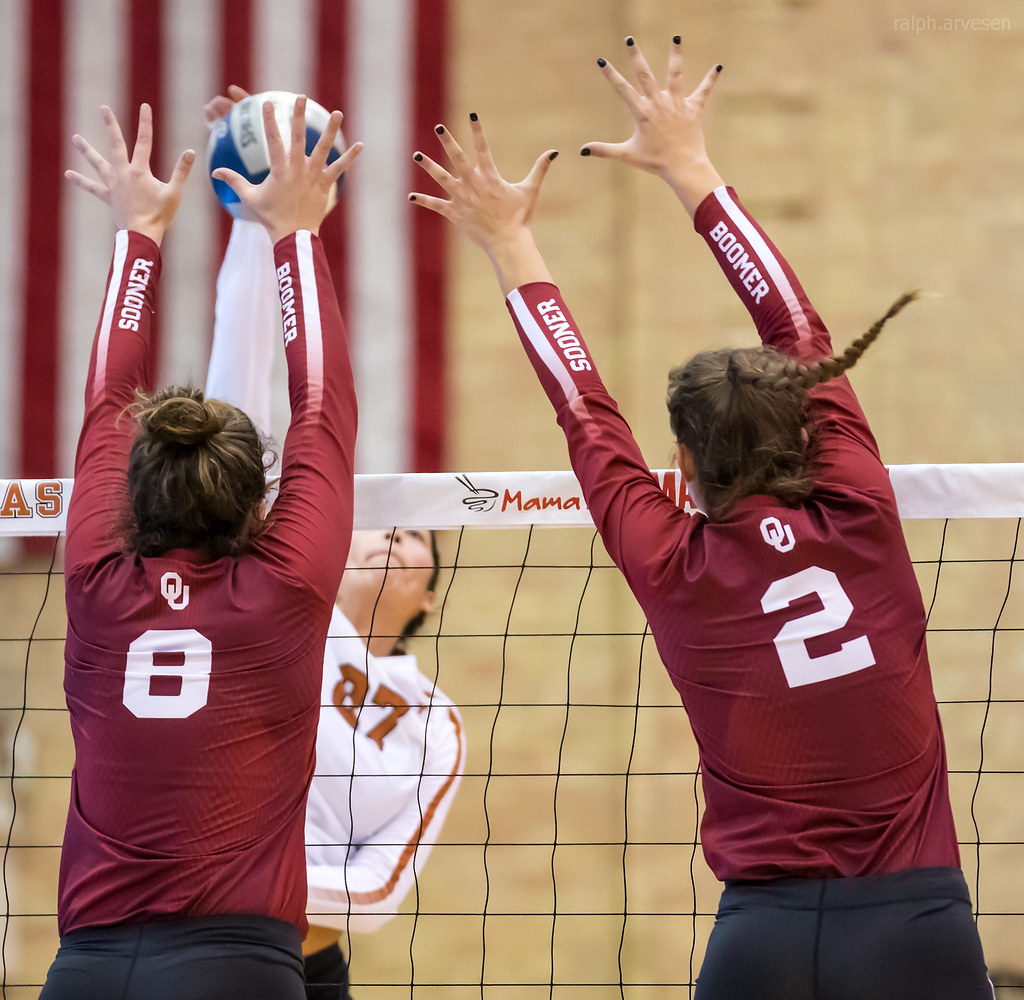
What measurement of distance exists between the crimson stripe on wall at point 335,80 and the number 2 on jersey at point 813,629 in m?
4.50

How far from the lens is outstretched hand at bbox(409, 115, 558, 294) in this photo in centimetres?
197

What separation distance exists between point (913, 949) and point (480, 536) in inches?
167

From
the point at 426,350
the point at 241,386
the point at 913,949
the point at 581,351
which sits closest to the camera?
the point at 913,949

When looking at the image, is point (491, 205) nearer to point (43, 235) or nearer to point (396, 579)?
point (396, 579)

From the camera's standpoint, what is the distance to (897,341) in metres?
5.41

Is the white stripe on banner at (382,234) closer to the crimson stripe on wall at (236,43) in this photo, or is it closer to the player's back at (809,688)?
the crimson stripe on wall at (236,43)

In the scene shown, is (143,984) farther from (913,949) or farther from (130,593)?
(913,949)

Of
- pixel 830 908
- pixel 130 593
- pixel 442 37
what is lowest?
pixel 830 908

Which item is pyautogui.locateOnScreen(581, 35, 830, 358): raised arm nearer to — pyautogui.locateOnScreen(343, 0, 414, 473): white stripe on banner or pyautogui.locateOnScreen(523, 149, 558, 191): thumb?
pyautogui.locateOnScreen(523, 149, 558, 191): thumb

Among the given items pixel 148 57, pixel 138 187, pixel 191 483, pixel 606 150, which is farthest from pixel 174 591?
pixel 148 57

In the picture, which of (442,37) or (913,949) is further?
(442,37)

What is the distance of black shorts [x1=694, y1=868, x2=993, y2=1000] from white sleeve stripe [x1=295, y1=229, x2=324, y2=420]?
3.33 feet

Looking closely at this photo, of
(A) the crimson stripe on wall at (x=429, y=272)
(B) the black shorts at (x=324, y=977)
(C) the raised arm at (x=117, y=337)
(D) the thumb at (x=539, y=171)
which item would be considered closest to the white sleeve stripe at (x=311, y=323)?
(C) the raised arm at (x=117, y=337)

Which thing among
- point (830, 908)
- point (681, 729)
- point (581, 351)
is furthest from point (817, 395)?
point (681, 729)
